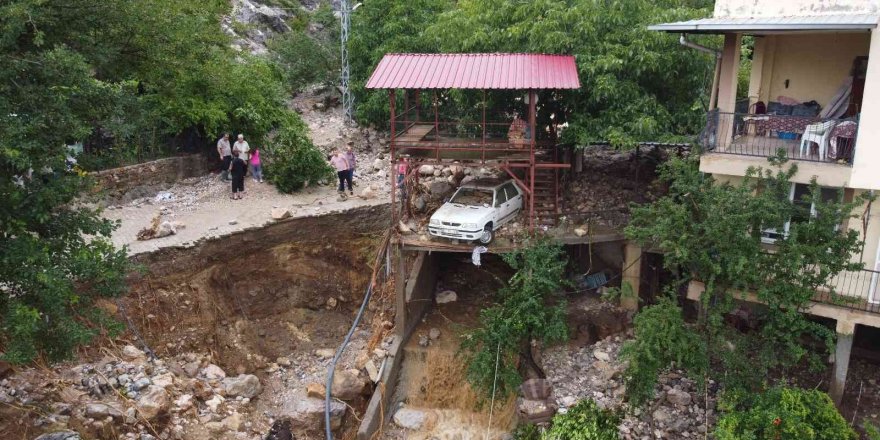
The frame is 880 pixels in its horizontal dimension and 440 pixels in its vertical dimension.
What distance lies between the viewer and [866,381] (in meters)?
14.3

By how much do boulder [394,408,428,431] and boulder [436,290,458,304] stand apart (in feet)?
12.4

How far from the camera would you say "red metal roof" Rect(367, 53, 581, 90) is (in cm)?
1622

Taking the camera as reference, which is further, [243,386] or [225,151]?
[225,151]

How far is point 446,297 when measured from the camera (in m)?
20.2

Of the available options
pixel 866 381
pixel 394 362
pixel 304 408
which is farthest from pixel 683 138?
pixel 304 408

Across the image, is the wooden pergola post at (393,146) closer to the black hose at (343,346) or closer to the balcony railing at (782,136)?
the black hose at (343,346)

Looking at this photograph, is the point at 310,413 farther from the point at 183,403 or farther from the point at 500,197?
the point at 500,197

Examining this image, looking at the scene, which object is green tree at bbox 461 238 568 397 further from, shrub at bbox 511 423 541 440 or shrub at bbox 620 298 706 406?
shrub at bbox 620 298 706 406

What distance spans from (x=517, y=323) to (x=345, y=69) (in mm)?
15625

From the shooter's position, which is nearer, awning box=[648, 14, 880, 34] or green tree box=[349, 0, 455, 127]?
awning box=[648, 14, 880, 34]

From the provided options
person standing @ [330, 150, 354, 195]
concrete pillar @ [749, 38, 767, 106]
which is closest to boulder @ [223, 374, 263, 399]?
person standing @ [330, 150, 354, 195]

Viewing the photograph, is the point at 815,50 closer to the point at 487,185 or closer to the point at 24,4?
the point at 487,185

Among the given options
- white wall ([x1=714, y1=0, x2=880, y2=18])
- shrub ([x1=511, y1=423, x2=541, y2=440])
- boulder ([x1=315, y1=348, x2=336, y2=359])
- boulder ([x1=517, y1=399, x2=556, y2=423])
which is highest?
white wall ([x1=714, y1=0, x2=880, y2=18])

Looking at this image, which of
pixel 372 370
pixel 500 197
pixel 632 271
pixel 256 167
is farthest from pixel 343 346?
pixel 632 271
